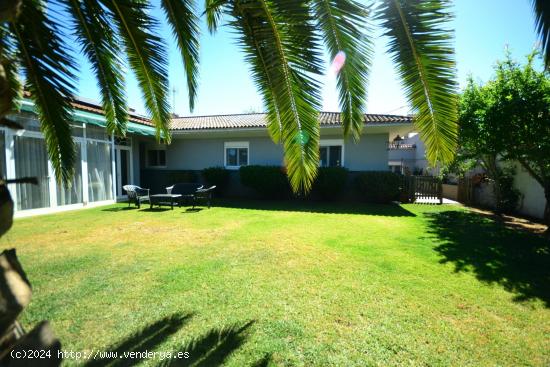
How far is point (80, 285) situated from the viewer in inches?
164

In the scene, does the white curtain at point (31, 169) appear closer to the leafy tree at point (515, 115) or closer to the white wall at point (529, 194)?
the leafy tree at point (515, 115)

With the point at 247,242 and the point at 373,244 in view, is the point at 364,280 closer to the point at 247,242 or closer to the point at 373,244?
the point at 373,244

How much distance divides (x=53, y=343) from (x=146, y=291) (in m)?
2.94

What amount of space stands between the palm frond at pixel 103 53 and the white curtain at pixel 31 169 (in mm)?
7720

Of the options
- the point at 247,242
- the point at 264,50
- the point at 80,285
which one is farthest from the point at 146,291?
the point at 264,50

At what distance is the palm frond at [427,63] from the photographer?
7.29 feet

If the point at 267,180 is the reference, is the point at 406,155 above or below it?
above

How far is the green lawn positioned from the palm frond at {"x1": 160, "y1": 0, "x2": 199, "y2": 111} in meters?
2.99

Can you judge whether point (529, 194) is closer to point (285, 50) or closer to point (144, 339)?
point (285, 50)

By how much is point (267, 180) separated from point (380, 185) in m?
5.79

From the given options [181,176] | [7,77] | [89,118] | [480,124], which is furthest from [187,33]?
[181,176]

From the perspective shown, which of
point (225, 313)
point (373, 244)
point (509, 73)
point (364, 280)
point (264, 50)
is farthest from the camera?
point (509, 73)

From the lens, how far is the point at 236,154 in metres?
16.7

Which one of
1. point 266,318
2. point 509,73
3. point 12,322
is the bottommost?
point 266,318
